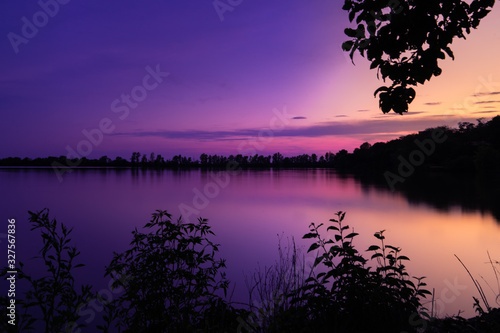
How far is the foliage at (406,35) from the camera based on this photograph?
2.73 meters

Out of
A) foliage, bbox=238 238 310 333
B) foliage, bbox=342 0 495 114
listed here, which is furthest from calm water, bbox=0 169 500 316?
foliage, bbox=342 0 495 114

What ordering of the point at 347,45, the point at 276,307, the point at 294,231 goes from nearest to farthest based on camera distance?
1. the point at 347,45
2. the point at 276,307
3. the point at 294,231

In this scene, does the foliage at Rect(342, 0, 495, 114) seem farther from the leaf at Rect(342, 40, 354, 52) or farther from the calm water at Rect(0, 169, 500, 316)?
the calm water at Rect(0, 169, 500, 316)

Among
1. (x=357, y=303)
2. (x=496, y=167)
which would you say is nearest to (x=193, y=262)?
(x=357, y=303)

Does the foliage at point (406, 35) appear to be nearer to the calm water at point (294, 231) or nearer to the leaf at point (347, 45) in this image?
the leaf at point (347, 45)

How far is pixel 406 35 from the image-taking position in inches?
110

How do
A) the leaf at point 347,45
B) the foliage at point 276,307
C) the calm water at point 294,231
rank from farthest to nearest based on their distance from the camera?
the calm water at point 294,231, the foliage at point 276,307, the leaf at point 347,45

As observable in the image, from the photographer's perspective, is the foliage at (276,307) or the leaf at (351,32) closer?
the leaf at (351,32)

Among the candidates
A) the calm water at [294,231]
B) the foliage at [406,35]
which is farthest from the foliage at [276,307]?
the calm water at [294,231]

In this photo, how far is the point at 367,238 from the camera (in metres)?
14.6

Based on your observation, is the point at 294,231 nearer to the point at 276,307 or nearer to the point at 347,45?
the point at 276,307

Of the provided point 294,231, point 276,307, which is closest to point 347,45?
point 276,307

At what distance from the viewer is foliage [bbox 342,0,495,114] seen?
8.97 ft

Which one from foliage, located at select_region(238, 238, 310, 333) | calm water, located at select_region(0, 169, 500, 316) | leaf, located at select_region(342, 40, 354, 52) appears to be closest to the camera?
leaf, located at select_region(342, 40, 354, 52)
